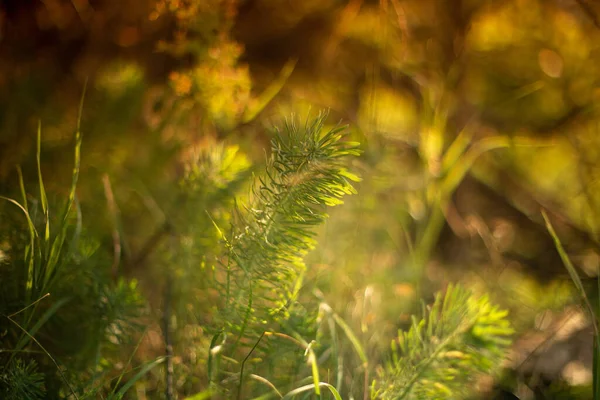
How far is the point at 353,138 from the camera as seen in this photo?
646 millimetres

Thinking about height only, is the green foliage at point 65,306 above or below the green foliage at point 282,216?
below

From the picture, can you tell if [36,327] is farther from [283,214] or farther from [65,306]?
[283,214]

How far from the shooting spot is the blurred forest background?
488 mm

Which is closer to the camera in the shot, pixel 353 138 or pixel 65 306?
pixel 65 306

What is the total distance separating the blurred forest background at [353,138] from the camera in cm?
49

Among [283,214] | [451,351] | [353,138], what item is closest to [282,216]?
[283,214]

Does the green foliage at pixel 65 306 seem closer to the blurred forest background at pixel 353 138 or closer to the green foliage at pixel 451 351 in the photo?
the blurred forest background at pixel 353 138

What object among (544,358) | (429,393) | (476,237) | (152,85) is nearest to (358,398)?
(429,393)

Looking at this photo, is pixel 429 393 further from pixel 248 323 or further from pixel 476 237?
pixel 476 237

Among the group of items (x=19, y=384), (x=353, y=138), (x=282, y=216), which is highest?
(x=353, y=138)

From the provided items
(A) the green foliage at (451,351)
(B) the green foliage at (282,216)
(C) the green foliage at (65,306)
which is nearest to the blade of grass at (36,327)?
(C) the green foliage at (65,306)

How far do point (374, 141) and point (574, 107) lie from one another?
28 cm

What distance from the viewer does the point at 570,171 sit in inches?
27.2

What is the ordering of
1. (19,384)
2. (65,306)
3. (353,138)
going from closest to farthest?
1. (19,384)
2. (65,306)
3. (353,138)
